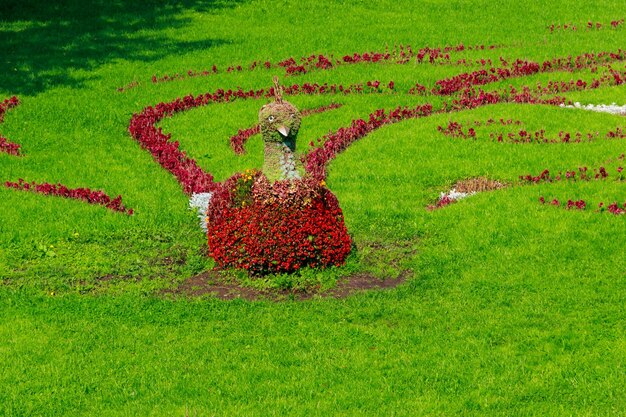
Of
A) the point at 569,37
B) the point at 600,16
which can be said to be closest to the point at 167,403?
the point at 569,37

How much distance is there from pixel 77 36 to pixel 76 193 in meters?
14.5

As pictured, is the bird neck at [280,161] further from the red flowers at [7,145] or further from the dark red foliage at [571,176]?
the red flowers at [7,145]

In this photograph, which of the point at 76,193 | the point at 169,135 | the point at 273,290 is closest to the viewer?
the point at 273,290

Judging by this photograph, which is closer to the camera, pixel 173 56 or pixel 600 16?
pixel 173 56

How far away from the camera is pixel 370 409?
Answer: 11.7 metres

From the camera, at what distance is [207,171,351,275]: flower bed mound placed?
15.6 meters

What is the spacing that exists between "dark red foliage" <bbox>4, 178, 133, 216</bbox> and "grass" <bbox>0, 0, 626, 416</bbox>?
38cm

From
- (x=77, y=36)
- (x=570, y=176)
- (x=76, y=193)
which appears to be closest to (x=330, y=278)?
(x=570, y=176)

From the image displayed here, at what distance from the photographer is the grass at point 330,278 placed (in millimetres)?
12227

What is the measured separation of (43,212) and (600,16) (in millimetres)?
21947

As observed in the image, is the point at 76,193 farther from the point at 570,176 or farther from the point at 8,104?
the point at 570,176

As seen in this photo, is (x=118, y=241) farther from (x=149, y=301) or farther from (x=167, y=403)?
(x=167, y=403)

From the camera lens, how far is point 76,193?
1970cm

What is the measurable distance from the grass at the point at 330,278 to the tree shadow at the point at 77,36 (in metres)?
0.44
